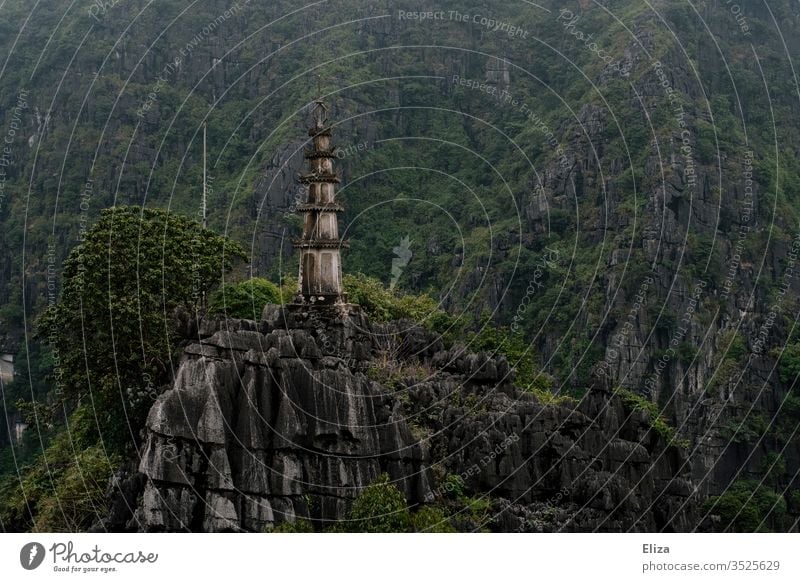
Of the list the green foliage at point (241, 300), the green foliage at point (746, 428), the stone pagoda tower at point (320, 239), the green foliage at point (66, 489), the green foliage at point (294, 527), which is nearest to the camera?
the green foliage at point (294, 527)

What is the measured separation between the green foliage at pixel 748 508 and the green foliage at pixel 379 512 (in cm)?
2134

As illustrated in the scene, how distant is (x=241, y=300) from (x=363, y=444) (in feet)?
55.6

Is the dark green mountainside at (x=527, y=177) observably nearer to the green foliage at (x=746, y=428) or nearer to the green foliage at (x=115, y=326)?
the green foliage at (x=746, y=428)

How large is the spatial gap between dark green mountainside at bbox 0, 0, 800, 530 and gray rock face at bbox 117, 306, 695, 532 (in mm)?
71551

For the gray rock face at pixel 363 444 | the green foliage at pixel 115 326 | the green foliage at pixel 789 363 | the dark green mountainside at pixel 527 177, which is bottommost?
the green foliage at pixel 789 363

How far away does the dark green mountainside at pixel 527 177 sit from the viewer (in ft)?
463

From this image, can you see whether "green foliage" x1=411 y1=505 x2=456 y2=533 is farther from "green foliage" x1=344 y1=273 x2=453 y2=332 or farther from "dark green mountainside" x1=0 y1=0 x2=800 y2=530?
"dark green mountainside" x1=0 y1=0 x2=800 y2=530

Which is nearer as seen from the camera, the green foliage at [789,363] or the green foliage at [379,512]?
the green foliage at [379,512]

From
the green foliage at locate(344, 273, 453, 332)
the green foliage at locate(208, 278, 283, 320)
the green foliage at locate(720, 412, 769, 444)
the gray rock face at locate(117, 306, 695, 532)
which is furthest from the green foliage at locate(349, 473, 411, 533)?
the green foliage at locate(720, 412, 769, 444)

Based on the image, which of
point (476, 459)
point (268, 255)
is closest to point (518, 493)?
point (476, 459)

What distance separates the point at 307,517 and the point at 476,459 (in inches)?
300

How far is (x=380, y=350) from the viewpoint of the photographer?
55.1 metres

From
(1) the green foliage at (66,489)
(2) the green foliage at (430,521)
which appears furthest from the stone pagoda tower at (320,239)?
(2) the green foliage at (430,521)

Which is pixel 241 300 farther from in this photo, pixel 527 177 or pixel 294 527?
pixel 527 177
